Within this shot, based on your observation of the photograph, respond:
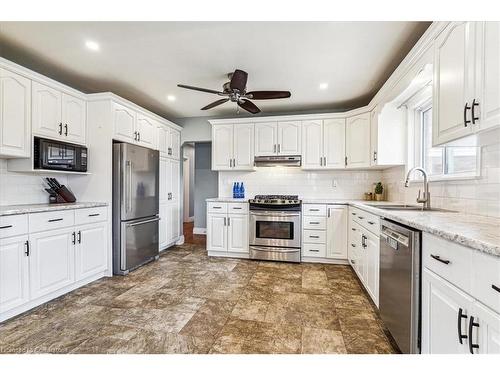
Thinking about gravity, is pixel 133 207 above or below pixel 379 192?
below

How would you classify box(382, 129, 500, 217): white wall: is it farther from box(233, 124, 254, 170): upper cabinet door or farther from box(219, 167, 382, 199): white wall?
box(233, 124, 254, 170): upper cabinet door

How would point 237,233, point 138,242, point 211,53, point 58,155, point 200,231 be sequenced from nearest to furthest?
point 211,53 < point 58,155 < point 138,242 < point 237,233 < point 200,231

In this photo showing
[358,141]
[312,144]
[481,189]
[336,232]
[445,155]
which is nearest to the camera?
[481,189]

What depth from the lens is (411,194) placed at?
2930mm

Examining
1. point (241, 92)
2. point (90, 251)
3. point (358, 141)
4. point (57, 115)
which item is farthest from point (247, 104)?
point (90, 251)

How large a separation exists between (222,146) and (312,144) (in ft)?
5.06

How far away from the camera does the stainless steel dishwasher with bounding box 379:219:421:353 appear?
4.67 feet

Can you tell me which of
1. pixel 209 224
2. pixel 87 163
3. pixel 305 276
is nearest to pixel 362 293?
pixel 305 276

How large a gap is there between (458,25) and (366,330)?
2178mm

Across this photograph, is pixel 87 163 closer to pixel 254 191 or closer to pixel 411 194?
pixel 254 191

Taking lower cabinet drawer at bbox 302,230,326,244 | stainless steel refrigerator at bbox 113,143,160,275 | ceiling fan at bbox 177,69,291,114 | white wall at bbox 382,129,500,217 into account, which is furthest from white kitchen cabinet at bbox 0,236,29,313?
white wall at bbox 382,129,500,217

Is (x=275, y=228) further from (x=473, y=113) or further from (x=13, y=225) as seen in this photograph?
(x=13, y=225)

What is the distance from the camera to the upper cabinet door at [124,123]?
3.17 meters

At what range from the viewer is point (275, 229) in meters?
3.80
